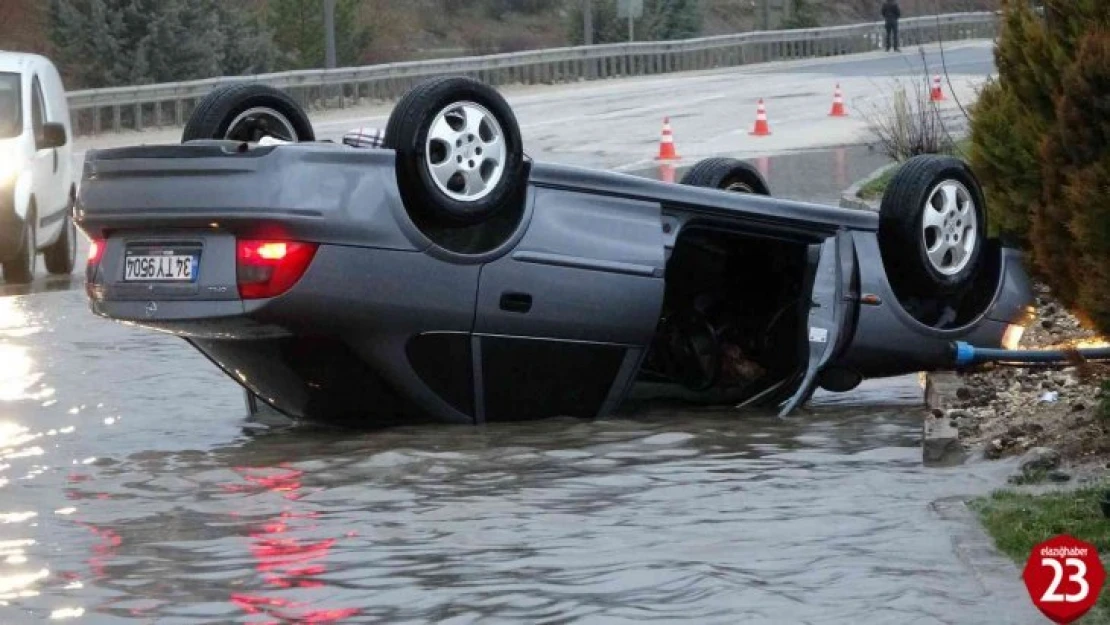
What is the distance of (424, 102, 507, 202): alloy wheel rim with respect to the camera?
357 inches

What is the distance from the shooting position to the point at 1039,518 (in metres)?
7.23

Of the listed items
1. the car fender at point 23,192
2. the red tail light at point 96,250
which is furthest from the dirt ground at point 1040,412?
the car fender at point 23,192

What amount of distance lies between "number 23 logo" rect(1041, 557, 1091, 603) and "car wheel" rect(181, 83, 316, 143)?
18.7 feet

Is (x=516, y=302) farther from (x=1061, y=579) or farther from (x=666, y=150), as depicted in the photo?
(x=666, y=150)

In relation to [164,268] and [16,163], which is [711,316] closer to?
[164,268]

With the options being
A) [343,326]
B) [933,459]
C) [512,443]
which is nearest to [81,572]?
[343,326]

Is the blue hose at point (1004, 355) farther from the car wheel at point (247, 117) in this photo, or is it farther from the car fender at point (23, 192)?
the car fender at point (23, 192)

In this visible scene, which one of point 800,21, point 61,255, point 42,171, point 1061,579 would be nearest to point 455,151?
point 1061,579

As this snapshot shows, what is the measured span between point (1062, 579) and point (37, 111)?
15.4m

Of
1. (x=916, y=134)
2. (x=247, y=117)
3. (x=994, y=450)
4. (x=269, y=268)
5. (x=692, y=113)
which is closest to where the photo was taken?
(x=269, y=268)

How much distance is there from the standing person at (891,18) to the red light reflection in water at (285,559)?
179ft

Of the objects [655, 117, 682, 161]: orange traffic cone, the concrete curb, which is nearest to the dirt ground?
the concrete curb

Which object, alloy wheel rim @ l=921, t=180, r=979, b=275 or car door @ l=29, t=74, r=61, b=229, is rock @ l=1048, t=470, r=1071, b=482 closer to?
alloy wheel rim @ l=921, t=180, r=979, b=275

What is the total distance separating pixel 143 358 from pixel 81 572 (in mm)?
6374
